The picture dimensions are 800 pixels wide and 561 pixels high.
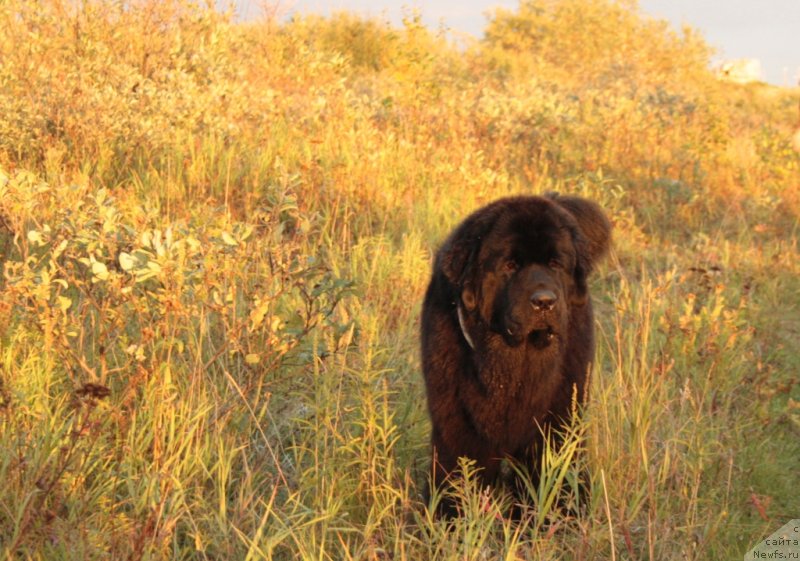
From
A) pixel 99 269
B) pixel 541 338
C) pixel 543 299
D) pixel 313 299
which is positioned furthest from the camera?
pixel 313 299

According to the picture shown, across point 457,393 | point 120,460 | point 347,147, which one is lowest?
point 120,460

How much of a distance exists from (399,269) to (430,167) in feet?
6.80

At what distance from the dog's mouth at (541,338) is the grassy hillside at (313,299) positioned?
315mm

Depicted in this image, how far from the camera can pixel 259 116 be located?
25.6 feet

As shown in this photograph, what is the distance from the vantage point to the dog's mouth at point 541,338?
3.11m

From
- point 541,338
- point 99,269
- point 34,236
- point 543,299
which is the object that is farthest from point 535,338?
point 34,236

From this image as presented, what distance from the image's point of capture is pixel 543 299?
2.93 metres

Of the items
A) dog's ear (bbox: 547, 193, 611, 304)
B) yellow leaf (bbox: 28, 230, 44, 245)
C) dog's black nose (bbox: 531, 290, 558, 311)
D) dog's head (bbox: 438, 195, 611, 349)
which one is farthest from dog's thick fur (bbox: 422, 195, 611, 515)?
yellow leaf (bbox: 28, 230, 44, 245)

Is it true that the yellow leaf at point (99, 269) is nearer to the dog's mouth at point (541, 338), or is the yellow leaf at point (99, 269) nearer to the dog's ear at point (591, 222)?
the dog's mouth at point (541, 338)

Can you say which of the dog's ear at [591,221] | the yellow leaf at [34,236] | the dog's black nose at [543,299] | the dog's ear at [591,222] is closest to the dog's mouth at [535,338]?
the dog's black nose at [543,299]

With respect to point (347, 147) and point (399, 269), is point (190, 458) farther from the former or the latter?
point (347, 147)

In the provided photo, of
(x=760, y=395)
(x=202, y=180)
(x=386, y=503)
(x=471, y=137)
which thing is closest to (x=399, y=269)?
(x=202, y=180)

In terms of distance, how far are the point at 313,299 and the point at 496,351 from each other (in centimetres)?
99

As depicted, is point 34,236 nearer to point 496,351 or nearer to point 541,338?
point 496,351
